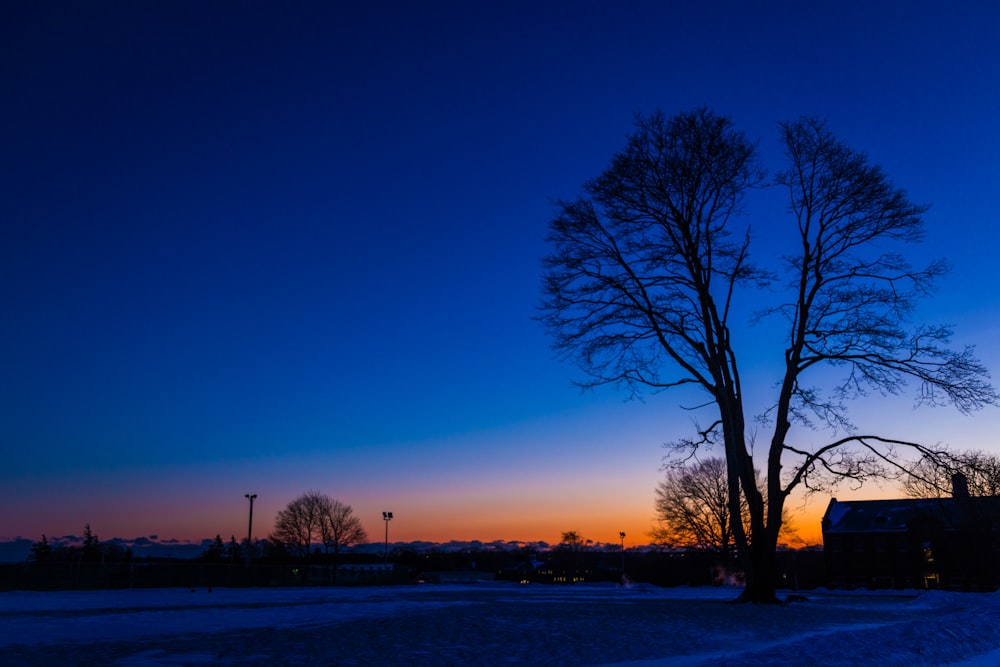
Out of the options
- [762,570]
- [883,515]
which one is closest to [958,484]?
[762,570]

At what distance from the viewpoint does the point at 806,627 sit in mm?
16438

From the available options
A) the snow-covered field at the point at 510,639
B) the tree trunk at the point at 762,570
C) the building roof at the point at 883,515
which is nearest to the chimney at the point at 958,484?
the snow-covered field at the point at 510,639

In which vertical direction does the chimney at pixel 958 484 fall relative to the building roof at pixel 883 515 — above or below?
above

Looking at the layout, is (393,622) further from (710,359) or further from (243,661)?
(710,359)

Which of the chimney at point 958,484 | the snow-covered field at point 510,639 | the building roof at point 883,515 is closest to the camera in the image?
the snow-covered field at point 510,639

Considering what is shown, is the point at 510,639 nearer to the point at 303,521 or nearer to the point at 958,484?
the point at 958,484

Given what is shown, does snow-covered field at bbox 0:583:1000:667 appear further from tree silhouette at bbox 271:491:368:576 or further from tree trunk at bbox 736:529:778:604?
tree silhouette at bbox 271:491:368:576

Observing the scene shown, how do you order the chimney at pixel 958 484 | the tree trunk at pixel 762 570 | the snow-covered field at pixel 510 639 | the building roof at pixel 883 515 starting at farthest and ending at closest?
the building roof at pixel 883 515, the tree trunk at pixel 762 570, the chimney at pixel 958 484, the snow-covered field at pixel 510 639

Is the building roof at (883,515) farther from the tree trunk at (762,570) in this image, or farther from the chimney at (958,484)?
the tree trunk at (762,570)

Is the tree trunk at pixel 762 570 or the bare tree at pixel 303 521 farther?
the bare tree at pixel 303 521

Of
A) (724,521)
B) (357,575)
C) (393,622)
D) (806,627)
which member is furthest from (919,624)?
(724,521)

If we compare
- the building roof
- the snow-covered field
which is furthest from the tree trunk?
the building roof

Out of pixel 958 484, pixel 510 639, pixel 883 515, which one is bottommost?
pixel 510 639

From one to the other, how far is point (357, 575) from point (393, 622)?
5419 centimetres
